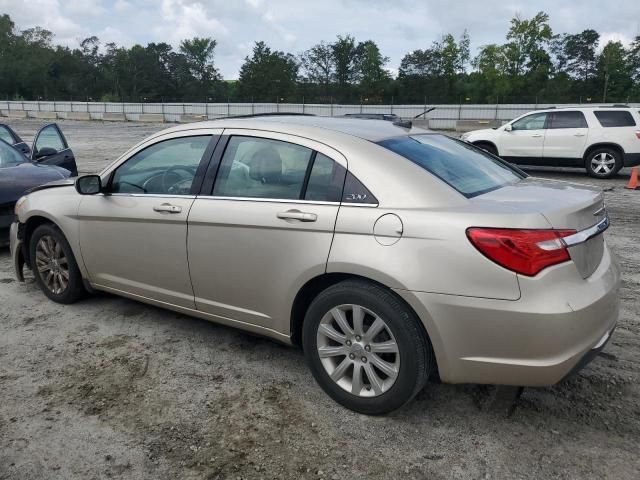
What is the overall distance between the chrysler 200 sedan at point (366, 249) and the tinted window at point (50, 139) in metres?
5.31

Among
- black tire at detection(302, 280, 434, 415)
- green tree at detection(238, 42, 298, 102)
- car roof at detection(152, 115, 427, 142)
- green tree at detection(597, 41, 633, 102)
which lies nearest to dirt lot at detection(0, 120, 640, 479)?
black tire at detection(302, 280, 434, 415)

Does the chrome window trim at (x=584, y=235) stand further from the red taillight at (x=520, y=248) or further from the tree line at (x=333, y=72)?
the tree line at (x=333, y=72)

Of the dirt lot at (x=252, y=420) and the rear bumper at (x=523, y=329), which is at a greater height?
the rear bumper at (x=523, y=329)

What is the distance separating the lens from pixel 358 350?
9.78 ft

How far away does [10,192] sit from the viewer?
246 inches

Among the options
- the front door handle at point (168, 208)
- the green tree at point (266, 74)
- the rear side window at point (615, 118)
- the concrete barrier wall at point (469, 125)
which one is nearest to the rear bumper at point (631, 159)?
the rear side window at point (615, 118)

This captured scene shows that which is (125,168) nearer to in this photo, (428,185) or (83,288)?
(83,288)

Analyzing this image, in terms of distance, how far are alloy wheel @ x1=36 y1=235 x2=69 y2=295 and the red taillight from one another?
3.52 m

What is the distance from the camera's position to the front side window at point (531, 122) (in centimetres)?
1348

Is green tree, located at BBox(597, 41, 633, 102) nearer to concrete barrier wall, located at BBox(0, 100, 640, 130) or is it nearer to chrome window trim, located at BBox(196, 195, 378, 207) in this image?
concrete barrier wall, located at BBox(0, 100, 640, 130)

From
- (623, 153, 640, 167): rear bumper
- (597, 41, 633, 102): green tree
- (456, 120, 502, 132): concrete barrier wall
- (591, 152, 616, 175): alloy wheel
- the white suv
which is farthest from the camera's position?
(597, 41, 633, 102): green tree

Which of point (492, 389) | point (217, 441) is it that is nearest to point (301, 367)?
point (217, 441)

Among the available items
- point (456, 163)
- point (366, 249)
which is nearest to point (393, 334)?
point (366, 249)

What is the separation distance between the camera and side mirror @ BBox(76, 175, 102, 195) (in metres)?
4.18
